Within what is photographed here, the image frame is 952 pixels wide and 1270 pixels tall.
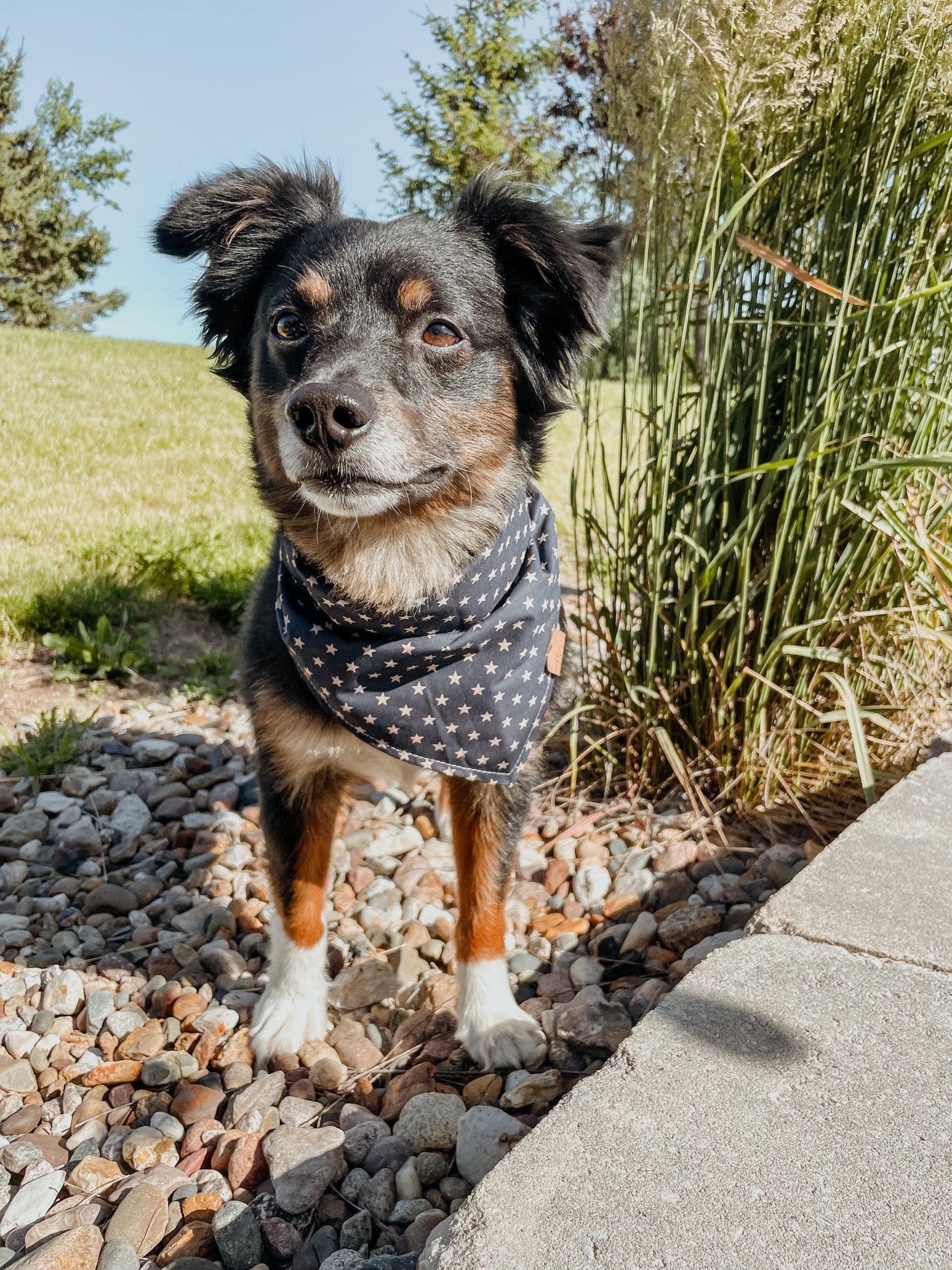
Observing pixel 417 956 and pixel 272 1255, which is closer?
pixel 272 1255

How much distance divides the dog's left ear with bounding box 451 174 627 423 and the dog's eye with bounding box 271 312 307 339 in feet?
1.77

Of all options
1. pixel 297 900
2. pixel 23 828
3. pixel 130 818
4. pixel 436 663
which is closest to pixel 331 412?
pixel 436 663

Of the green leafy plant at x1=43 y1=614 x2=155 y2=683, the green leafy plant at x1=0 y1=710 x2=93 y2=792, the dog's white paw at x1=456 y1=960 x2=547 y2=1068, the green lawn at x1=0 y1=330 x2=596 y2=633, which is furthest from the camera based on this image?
the green lawn at x1=0 y1=330 x2=596 y2=633

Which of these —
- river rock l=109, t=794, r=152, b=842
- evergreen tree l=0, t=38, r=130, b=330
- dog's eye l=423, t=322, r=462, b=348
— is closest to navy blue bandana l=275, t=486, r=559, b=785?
dog's eye l=423, t=322, r=462, b=348

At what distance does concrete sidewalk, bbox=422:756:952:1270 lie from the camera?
4.36 feet

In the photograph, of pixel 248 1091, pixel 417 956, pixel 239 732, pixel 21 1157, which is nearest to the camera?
pixel 21 1157

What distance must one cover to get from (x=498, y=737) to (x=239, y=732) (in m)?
1.81

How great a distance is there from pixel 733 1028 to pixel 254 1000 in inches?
51.2

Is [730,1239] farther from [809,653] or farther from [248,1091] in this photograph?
[809,653]

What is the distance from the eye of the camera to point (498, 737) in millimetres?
2410

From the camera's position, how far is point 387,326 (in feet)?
7.46

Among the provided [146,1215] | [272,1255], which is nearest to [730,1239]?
[272,1255]

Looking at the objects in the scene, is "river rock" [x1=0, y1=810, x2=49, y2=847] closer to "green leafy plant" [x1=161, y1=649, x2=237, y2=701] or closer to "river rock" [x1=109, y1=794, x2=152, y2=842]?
"river rock" [x1=109, y1=794, x2=152, y2=842]

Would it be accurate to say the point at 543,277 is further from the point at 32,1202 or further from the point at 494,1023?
the point at 32,1202
